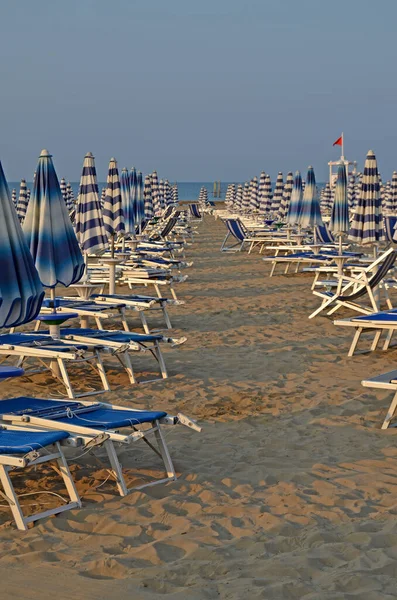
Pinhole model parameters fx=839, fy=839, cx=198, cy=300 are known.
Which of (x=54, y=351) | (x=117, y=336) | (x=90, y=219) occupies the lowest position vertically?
(x=117, y=336)

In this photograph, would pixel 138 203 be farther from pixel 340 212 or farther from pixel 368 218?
pixel 368 218

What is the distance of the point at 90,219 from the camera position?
9.12 meters

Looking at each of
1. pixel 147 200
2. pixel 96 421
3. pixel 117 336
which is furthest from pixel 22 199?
pixel 96 421

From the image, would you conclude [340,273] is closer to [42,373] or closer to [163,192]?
[42,373]

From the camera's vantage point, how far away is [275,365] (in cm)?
699

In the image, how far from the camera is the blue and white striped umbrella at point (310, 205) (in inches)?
618

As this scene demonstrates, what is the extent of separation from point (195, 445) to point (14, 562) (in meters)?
1.74

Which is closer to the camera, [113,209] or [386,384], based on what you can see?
[386,384]

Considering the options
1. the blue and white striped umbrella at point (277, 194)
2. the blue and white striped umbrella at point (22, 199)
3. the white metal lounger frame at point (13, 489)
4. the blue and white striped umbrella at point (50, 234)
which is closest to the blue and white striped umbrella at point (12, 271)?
the white metal lounger frame at point (13, 489)

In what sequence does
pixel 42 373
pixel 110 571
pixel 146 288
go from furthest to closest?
pixel 146 288, pixel 42 373, pixel 110 571

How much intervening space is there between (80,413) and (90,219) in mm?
5243

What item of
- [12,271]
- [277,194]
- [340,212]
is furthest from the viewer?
[277,194]

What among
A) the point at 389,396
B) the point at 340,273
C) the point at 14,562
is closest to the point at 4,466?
the point at 14,562

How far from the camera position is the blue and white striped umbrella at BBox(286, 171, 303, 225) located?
663 inches
